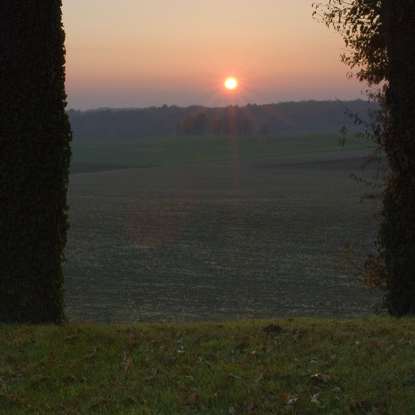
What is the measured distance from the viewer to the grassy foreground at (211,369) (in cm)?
923

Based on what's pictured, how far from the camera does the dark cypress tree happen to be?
528 inches

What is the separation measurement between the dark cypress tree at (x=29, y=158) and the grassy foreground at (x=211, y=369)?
40.1 inches

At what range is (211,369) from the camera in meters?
10.4

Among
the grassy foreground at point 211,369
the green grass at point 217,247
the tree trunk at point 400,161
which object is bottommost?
the green grass at point 217,247

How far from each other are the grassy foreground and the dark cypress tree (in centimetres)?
102

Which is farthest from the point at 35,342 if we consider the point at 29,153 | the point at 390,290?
the point at 390,290

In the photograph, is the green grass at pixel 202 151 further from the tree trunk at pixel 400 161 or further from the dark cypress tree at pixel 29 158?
the dark cypress tree at pixel 29 158

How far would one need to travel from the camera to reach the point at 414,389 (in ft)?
30.4

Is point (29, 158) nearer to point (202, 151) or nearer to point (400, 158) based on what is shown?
point (400, 158)

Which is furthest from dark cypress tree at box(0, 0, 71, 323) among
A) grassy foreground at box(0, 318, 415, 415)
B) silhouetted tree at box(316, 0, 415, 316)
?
silhouetted tree at box(316, 0, 415, 316)

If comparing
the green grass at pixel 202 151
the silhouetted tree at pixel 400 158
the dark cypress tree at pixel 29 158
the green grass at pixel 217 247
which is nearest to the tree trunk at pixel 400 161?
the silhouetted tree at pixel 400 158

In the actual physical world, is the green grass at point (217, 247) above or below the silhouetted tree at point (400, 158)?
below

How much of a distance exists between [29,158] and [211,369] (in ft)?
18.2

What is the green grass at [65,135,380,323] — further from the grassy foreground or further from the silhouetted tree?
the grassy foreground
